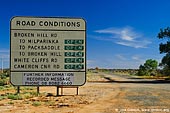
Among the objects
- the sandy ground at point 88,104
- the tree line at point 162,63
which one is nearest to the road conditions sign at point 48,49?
the sandy ground at point 88,104

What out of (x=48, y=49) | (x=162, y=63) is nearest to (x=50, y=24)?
(x=48, y=49)

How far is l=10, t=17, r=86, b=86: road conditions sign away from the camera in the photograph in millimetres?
7465

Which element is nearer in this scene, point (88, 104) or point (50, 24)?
point (50, 24)

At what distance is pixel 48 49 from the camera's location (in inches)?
304

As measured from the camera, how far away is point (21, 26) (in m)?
7.45

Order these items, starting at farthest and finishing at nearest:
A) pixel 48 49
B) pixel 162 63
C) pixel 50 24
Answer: pixel 162 63 → pixel 48 49 → pixel 50 24

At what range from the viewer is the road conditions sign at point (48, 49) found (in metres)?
7.46

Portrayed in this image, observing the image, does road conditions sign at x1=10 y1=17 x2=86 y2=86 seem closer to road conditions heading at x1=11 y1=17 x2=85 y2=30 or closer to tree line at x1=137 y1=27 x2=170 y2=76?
road conditions heading at x1=11 y1=17 x2=85 y2=30

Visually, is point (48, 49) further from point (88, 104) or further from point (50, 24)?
point (88, 104)

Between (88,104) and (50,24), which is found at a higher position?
(50,24)

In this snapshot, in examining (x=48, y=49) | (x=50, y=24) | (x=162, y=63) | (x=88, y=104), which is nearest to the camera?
(x=50, y=24)

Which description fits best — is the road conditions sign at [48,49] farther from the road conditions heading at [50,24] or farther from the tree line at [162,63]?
the tree line at [162,63]

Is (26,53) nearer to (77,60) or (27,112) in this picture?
(77,60)

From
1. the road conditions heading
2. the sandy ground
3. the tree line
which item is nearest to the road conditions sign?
the road conditions heading
